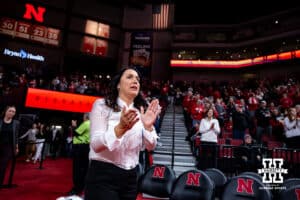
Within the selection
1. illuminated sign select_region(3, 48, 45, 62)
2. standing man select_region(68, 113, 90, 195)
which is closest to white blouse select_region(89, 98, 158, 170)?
standing man select_region(68, 113, 90, 195)

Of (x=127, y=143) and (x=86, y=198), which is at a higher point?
(x=127, y=143)

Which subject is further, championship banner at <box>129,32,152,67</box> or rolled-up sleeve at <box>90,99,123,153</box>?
championship banner at <box>129,32,152,67</box>

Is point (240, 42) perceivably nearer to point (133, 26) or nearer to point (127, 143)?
point (133, 26)

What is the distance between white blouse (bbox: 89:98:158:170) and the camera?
62.3 inches

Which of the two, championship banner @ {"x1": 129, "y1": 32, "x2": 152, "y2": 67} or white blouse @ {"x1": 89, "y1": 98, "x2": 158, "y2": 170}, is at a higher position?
championship banner @ {"x1": 129, "y1": 32, "x2": 152, "y2": 67}

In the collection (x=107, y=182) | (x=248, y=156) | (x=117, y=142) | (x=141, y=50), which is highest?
(x=141, y=50)

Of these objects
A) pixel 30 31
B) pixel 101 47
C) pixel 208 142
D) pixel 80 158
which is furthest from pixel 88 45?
pixel 80 158

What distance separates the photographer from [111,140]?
156 centimetres

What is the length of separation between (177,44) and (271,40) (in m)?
8.86

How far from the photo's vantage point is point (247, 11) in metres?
26.8

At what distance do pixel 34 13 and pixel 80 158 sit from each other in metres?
20.7

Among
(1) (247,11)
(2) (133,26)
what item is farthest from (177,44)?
(1) (247,11)

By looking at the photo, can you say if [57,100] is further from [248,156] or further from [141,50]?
[248,156]

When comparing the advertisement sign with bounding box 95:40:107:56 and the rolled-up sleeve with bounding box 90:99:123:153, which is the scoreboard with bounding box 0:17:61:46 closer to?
the advertisement sign with bounding box 95:40:107:56
